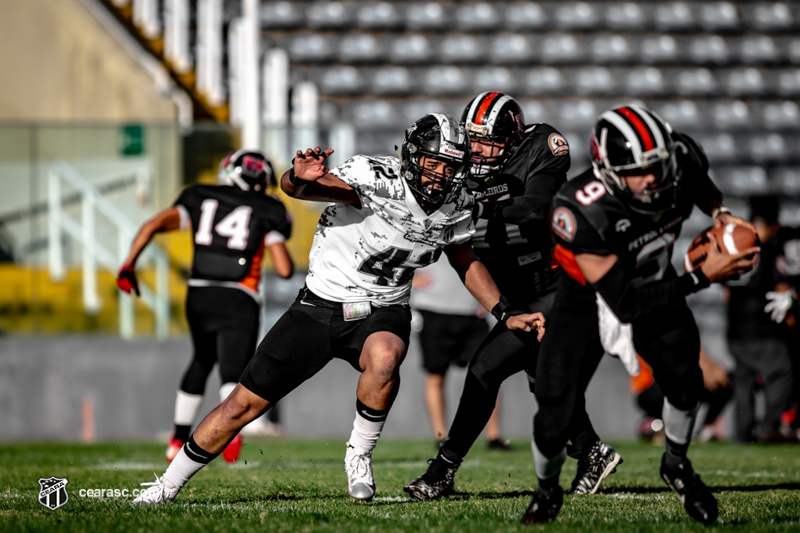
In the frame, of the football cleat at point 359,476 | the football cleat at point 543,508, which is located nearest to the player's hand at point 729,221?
the football cleat at point 543,508

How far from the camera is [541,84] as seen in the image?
1520 cm

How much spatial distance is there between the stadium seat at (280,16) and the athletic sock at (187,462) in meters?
11.9

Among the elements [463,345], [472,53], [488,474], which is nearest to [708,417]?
[463,345]

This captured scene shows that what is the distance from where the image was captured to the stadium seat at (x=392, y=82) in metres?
15.2

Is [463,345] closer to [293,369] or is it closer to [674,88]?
[293,369]

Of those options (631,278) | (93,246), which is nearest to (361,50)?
(93,246)

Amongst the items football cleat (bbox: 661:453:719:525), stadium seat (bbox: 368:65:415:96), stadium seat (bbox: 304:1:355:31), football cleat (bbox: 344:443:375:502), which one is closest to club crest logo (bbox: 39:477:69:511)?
football cleat (bbox: 344:443:375:502)

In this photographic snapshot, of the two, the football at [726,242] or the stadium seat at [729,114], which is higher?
the football at [726,242]

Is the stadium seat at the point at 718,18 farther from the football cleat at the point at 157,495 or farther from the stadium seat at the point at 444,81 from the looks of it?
the football cleat at the point at 157,495

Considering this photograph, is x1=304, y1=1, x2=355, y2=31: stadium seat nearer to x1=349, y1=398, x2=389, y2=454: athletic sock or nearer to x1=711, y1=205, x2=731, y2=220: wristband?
x1=349, y1=398, x2=389, y2=454: athletic sock

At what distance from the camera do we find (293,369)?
15.0 ft

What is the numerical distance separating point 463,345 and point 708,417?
248 centimetres

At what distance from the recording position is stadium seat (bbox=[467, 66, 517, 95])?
49.6 feet

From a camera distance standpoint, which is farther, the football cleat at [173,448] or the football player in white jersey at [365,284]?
the football cleat at [173,448]
